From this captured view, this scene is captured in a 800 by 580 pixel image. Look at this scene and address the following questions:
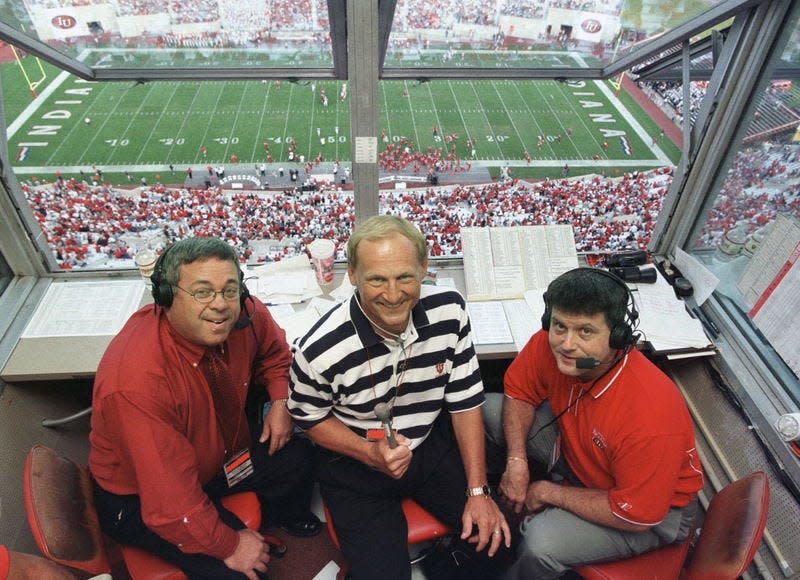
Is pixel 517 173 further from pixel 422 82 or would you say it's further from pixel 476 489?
pixel 476 489

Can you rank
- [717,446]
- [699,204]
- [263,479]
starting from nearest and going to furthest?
[263,479] → [717,446] → [699,204]

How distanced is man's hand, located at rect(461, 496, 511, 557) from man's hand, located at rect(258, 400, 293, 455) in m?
0.69

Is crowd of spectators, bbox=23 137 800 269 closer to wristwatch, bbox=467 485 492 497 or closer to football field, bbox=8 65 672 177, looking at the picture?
wristwatch, bbox=467 485 492 497

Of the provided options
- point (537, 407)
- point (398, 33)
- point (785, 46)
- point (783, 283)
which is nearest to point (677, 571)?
point (537, 407)

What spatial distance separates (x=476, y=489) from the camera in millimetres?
1552

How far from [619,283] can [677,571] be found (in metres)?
0.88

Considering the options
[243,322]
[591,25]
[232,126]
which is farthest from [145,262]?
[232,126]

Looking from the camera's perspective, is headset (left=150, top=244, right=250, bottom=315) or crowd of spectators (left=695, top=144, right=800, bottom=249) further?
crowd of spectators (left=695, top=144, right=800, bottom=249)

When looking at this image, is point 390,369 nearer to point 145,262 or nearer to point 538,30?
point 145,262

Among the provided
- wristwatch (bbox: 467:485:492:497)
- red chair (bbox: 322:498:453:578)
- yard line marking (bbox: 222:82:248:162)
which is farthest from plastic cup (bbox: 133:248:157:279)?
yard line marking (bbox: 222:82:248:162)

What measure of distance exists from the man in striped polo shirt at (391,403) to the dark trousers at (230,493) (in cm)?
18

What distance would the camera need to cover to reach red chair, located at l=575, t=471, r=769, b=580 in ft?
3.78

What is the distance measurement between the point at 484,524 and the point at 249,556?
2.40 feet

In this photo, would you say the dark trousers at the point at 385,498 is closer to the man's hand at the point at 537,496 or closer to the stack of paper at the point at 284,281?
the man's hand at the point at 537,496
